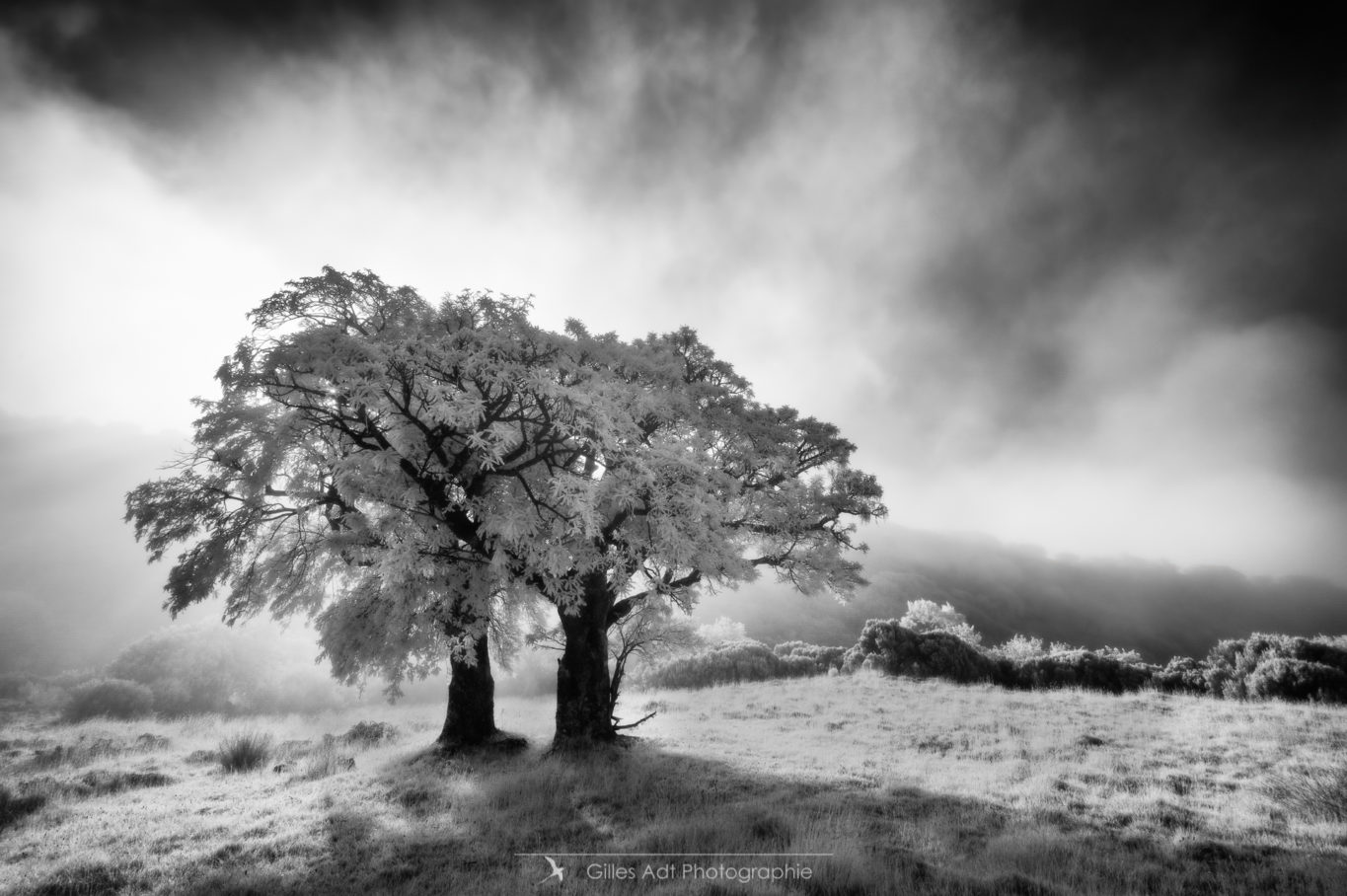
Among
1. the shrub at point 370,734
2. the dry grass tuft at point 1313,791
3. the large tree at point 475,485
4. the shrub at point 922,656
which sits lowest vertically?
the shrub at point 370,734

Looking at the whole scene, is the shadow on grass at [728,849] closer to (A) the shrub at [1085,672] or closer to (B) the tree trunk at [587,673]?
(B) the tree trunk at [587,673]

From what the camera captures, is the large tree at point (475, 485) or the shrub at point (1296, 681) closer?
the large tree at point (475, 485)

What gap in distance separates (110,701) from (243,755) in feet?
93.3

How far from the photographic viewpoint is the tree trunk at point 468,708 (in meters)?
13.1

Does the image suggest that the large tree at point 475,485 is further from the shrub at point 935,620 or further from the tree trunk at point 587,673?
the shrub at point 935,620

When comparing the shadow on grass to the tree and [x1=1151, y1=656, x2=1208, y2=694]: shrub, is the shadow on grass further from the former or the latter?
[x1=1151, y1=656, x2=1208, y2=694]: shrub

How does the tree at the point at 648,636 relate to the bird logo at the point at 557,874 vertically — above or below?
above

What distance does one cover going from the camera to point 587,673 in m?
13.1

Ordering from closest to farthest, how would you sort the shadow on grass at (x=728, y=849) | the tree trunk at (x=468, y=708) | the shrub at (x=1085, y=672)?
the shadow on grass at (x=728, y=849) → the tree trunk at (x=468, y=708) → the shrub at (x=1085, y=672)

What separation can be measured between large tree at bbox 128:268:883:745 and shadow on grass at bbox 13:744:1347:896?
3.61 m

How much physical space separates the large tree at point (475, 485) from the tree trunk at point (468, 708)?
5cm

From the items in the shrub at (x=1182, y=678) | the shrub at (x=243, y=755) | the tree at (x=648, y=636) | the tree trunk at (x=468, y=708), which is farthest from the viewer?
the shrub at (x=1182, y=678)

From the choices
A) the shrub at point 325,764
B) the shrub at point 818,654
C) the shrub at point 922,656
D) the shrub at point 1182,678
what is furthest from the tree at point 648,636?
the shrub at point 1182,678

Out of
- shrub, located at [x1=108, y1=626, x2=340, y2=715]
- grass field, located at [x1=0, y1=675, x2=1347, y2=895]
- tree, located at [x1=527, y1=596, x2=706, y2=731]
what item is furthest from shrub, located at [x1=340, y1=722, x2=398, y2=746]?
shrub, located at [x1=108, y1=626, x2=340, y2=715]
